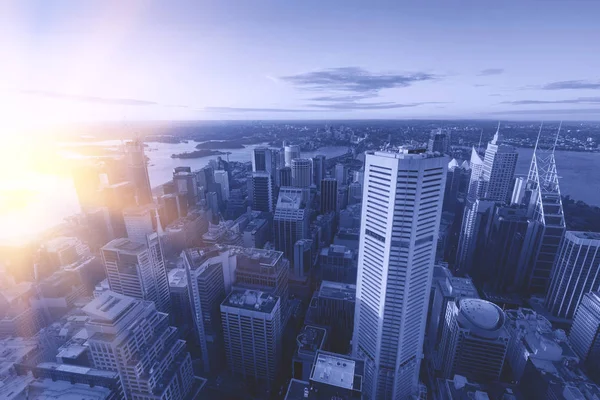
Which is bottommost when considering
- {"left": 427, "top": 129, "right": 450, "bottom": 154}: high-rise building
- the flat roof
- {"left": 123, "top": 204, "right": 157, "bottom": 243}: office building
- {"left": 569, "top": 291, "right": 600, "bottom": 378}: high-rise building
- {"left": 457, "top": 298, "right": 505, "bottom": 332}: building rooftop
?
{"left": 569, "top": 291, "right": 600, "bottom": 378}: high-rise building

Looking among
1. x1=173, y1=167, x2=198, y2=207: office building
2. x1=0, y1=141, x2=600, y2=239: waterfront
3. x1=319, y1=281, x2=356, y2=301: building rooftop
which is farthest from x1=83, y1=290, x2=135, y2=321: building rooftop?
x1=173, y1=167, x2=198, y2=207: office building

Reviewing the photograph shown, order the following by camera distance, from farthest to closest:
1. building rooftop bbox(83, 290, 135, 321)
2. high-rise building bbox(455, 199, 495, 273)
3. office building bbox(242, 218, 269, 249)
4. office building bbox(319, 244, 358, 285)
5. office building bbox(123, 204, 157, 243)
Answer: office building bbox(242, 218, 269, 249) < high-rise building bbox(455, 199, 495, 273) < office building bbox(319, 244, 358, 285) < office building bbox(123, 204, 157, 243) < building rooftop bbox(83, 290, 135, 321)

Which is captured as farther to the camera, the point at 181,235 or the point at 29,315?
the point at 181,235

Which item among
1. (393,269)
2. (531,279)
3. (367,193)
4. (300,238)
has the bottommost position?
(531,279)

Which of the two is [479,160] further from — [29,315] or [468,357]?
[29,315]

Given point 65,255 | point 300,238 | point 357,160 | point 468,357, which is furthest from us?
point 357,160

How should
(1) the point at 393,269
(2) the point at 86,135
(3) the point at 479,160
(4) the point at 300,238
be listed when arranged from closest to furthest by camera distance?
(1) the point at 393,269 < (4) the point at 300,238 < (3) the point at 479,160 < (2) the point at 86,135

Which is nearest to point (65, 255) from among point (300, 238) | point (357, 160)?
point (300, 238)

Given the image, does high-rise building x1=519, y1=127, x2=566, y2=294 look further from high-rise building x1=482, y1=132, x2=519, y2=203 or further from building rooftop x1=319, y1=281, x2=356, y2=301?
building rooftop x1=319, y1=281, x2=356, y2=301
